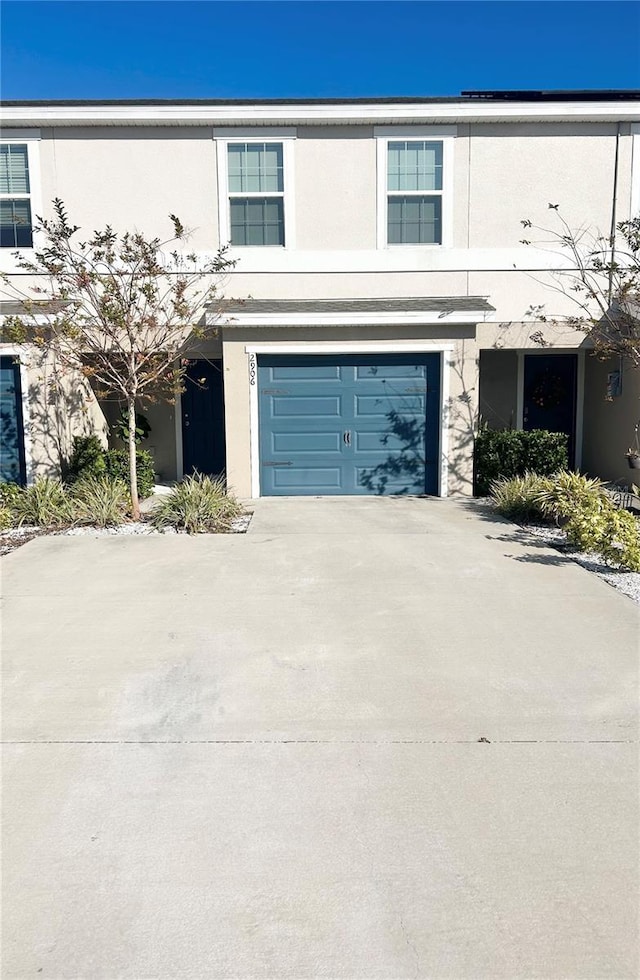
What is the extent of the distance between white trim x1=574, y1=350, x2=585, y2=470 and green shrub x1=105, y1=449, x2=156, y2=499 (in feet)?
25.7

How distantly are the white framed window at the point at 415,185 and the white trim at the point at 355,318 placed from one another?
1363mm

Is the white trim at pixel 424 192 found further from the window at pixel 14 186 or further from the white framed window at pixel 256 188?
the window at pixel 14 186

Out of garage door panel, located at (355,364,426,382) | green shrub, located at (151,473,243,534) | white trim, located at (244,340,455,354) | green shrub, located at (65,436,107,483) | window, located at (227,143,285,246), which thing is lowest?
green shrub, located at (151,473,243,534)

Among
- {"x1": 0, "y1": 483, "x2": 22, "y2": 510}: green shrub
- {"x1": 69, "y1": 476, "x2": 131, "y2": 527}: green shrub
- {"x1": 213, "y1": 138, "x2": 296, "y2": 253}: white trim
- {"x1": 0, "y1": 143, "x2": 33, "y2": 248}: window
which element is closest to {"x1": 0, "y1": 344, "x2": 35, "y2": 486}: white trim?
{"x1": 0, "y1": 483, "x2": 22, "y2": 510}: green shrub

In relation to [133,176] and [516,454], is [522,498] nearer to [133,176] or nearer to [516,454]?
[516,454]

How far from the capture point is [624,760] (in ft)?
11.9

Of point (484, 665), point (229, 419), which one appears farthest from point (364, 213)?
point (484, 665)

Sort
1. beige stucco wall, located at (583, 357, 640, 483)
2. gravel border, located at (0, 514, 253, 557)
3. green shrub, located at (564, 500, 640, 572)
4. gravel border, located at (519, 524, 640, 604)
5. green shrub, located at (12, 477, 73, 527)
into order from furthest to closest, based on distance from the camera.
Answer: beige stucco wall, located at (583, 357, 640, 483) < green shrub, located at (12, 477, 73, 527) < gravel border, located at (0, 514, 253, 557) < green shrub, located at (564, 500, 640, 572) < gravel border, located at (519, 524, 640, 604)

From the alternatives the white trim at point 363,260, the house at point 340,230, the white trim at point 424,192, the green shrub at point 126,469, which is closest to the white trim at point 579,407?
the house at point 340,230

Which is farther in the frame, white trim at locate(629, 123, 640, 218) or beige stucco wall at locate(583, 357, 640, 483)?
beige stucco wall at locate(583, 357, 640, 483)

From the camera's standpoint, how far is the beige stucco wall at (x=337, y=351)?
36.4ft

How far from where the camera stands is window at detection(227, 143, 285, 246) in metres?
11.2

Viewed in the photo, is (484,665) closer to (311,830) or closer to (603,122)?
(311,830)

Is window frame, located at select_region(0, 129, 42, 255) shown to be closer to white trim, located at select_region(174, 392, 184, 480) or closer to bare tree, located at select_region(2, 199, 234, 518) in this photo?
bare tree, located at select_region(2, 199, 234, 518)
